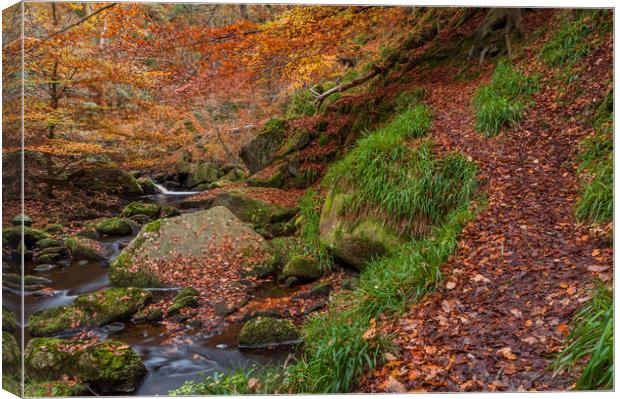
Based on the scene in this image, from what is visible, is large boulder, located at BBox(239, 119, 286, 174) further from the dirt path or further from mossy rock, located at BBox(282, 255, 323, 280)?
the dirt path

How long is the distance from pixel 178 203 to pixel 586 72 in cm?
470

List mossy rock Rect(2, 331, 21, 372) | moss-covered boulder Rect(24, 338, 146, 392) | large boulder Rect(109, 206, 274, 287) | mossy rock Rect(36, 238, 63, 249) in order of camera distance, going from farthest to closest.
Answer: large boulder Rect(109, 206, 274, 287)
mossy rock Rect(36, 238, 63, 249)
moss-covered boulder Rect(24, 338, 146, 392)
mossy rock Rect(2, 331, 21, 372)

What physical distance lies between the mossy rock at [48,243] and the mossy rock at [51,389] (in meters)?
0.99

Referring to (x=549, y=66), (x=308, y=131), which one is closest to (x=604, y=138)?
(x=549, y=66)

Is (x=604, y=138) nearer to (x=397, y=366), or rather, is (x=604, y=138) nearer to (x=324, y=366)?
(x=397, y=366)

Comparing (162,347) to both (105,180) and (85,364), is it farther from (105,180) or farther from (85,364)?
(105,180)

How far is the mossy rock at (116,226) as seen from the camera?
14.1 feet

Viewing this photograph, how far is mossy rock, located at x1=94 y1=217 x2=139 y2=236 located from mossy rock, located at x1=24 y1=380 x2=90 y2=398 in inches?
71.7

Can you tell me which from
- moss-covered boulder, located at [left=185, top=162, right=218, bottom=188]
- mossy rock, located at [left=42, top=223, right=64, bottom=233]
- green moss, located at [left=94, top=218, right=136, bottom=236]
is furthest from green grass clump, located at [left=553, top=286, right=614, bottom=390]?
moss-covered boulder, located at [left=185, top=162, right=218, bottom=188]

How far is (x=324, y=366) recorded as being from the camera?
2.64m

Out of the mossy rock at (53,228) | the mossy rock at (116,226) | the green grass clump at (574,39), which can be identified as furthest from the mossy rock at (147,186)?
the green grass clump at (574,39)

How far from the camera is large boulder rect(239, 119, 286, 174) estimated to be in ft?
22.5

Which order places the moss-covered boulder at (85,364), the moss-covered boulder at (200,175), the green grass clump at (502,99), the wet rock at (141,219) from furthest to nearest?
the moss-covered boulder at (200,175)
the wet rock at (141,219)
the green grass clump at (502,99)
the moss-covered boulder at (85,364)

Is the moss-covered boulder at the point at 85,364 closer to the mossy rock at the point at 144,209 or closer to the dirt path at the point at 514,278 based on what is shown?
the dirt path at the point at 514,278
